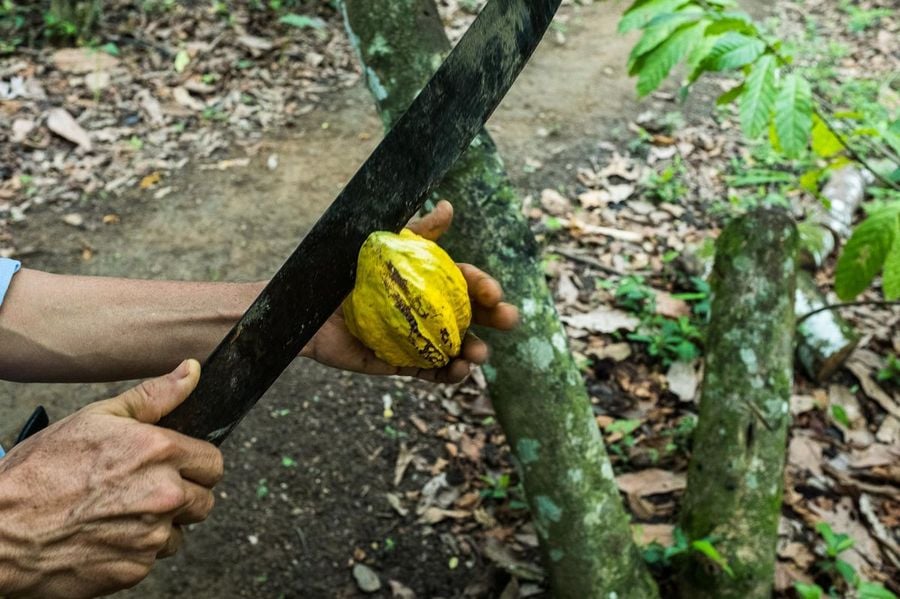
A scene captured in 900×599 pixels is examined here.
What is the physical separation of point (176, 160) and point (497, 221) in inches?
124

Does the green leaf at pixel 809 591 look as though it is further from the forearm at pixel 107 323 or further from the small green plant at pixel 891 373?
the forearm at pixel 107 323

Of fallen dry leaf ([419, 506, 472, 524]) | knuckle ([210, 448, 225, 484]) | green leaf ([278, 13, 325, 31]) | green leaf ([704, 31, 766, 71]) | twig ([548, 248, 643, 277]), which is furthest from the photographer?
green leaf ([278, 13, 325, 31])

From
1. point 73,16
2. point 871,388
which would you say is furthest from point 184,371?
point 73,16

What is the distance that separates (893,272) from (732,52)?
767 millimetres

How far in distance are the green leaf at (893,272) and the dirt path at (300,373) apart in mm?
1568

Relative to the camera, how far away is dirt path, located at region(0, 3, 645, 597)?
8.00 ft

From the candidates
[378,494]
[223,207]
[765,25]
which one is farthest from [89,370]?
[765,25]

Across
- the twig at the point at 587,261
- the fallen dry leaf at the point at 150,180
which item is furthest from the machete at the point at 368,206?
the fallen dry leaf at the point at 150,180

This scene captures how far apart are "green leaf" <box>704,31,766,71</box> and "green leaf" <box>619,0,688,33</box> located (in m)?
0.21

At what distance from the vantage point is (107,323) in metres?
1.62

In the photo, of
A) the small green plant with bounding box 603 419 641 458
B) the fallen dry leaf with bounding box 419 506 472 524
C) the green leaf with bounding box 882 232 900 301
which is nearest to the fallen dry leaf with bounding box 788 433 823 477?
the small green plant with bounding box 603 419 641 458

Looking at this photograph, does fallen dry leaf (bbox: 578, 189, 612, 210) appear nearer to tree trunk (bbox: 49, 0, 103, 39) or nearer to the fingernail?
the fingernail

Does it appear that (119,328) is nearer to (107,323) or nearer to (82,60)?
(107,323)

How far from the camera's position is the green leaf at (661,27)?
81.0 inches
